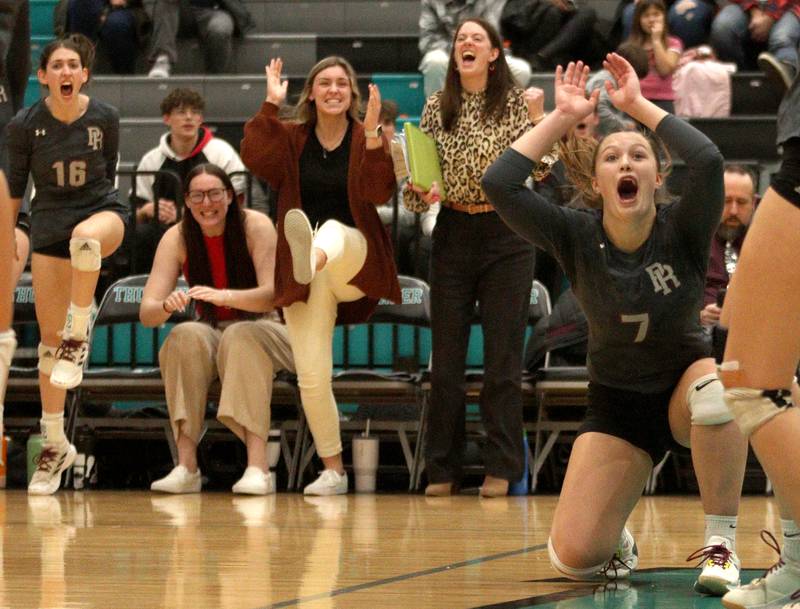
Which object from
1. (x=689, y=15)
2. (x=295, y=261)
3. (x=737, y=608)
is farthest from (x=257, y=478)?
(x=689, y=15)

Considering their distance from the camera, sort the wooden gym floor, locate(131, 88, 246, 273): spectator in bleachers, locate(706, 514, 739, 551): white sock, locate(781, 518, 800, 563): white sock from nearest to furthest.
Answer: locate(781, 518, 800, 563): white sock → the wooden gym floor → locate(706, 514, 739, 551): white sock → locate(131, 88, 246, 273): spectator in bleachers

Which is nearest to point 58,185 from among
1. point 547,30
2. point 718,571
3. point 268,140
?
point 268,140

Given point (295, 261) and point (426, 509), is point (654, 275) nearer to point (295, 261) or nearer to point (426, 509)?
point (426, 509)

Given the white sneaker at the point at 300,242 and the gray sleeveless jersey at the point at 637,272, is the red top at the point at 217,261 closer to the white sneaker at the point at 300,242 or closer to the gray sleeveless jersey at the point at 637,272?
the white sneaker at the point at 300,242

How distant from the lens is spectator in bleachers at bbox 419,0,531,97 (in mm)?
9680

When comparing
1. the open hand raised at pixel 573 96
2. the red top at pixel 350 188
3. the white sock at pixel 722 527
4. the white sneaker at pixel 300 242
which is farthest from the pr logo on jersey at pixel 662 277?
the red top at pixel 350 188

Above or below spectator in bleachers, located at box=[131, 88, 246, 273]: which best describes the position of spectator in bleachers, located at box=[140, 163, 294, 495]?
below

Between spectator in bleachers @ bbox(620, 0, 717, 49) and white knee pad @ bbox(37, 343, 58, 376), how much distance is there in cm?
528

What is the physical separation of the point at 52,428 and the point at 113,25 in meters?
5.55

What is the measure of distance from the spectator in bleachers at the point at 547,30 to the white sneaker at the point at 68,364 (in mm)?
4898

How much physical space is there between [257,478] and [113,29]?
5.91 m

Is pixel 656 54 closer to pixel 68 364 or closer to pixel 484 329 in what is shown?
pixel 484 329

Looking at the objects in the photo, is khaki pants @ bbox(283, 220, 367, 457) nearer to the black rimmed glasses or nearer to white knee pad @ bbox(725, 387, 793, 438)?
the black rimmed glasses

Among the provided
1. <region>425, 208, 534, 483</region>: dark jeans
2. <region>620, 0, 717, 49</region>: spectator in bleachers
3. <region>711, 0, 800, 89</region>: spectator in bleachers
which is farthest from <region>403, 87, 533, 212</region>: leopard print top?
<region>711, 0, 800, 89</region>: spectator in bleachers
